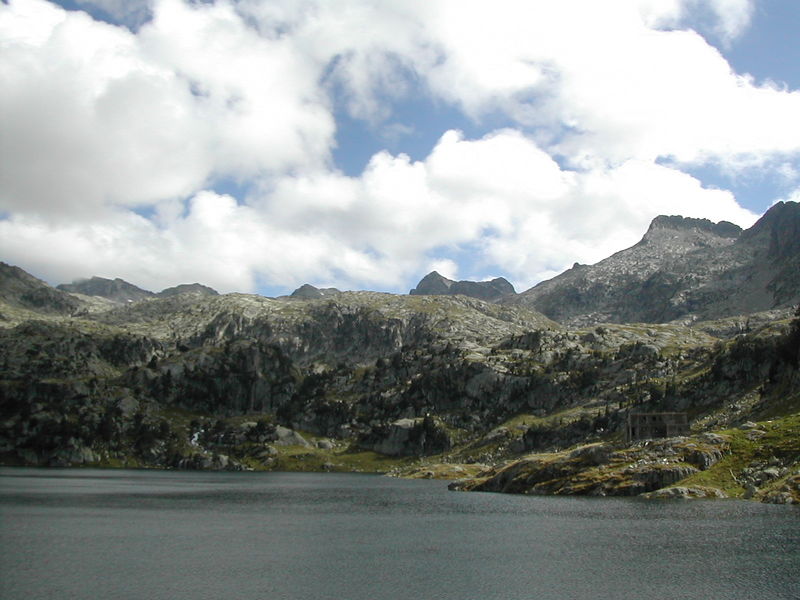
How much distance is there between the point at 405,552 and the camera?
299 ft

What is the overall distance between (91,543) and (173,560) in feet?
64.3

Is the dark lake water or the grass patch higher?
the grass patch

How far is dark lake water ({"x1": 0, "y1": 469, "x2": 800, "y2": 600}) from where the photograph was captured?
223 ft

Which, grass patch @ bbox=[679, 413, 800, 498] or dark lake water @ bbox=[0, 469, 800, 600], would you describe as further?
grass patch @ bbox=[679, 413, 800, 498]

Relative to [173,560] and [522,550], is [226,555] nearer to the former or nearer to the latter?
[173,560]

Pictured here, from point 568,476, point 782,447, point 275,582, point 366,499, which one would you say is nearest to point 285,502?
point 366,499

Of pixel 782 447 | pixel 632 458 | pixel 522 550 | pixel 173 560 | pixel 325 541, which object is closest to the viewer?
pixel 173 560

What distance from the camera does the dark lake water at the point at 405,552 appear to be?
67.9 m

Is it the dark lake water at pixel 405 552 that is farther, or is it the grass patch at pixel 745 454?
the grass patch at pixel 745 454

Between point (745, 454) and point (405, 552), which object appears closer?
point (405, 552)

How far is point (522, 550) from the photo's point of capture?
90938 millimetres

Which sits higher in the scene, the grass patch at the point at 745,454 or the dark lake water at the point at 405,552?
the grass patch at the point at 745,454

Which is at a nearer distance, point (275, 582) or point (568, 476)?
point (275, 582)

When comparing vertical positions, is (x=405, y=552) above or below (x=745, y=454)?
below
